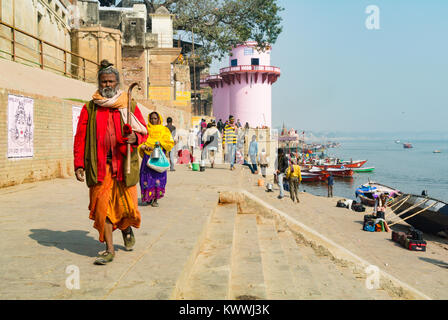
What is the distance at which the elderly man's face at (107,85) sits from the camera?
392cm

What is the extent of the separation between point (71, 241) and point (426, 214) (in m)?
14.9

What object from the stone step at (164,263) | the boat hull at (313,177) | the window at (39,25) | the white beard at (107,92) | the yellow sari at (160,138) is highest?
the window at (39,25)

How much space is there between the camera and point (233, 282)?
4.09 meters

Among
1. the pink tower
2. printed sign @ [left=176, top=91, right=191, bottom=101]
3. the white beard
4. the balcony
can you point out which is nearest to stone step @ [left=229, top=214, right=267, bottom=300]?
the white beard

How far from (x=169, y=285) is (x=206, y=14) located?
3397 centimetres

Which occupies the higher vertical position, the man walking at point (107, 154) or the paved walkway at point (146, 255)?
the man walking at point (107, 154)

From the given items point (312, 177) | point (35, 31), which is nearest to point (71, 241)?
point (35, 31)

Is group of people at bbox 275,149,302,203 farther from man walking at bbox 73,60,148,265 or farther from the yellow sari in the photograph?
man walking at bbox 73,60,148,265

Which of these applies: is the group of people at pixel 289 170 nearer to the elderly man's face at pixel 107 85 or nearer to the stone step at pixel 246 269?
the stone step at pixel 246 269

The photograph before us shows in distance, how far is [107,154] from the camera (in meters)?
3.91

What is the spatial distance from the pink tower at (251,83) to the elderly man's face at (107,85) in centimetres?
4143

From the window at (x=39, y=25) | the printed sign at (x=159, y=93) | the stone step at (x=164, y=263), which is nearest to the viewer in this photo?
the stone step at (x=164, y=263)

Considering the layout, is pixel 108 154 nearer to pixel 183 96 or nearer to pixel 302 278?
pixel 302 278

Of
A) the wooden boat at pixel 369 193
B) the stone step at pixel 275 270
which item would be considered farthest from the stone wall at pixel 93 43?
the stone step at pixel 275 270
